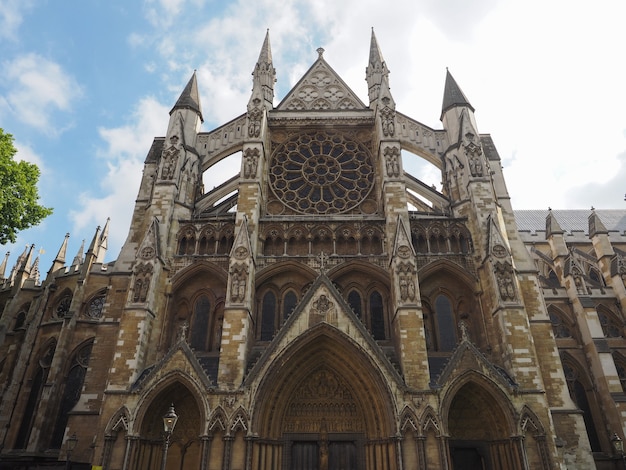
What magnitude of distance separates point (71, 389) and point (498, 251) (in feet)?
67.6

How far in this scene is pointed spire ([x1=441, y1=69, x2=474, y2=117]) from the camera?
2236 cm

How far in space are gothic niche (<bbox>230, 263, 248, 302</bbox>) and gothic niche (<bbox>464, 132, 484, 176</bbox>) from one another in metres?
11.0

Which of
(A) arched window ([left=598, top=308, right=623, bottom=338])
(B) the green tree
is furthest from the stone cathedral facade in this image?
(B) the green tree

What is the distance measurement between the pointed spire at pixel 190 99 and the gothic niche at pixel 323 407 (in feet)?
49.1

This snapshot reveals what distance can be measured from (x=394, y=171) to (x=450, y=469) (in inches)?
471

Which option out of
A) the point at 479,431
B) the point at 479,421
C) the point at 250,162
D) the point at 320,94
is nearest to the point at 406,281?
the point at 479,421

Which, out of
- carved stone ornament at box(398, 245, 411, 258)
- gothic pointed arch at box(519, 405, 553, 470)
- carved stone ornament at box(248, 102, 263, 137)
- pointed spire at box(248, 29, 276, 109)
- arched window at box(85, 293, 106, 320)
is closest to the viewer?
gothic pointed arch at box(519, 405, 553, 470)

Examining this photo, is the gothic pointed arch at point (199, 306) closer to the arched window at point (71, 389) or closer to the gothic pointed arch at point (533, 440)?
the arched window at point (71, 389)

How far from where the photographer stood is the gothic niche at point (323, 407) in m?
16.1

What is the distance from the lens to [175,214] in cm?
1939

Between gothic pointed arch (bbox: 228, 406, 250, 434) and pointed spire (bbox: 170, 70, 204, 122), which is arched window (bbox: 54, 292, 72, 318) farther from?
gothic pointed arch (bbox: 228, 406, 250, 434)

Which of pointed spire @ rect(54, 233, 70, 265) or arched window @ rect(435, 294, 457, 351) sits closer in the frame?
arched window @ rect(435, 294, 457, 351)

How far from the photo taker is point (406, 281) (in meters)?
16.8

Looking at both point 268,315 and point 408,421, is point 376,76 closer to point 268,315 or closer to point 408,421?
point 268,315
